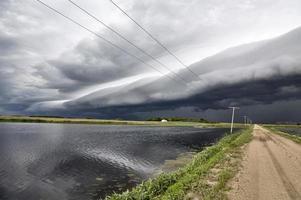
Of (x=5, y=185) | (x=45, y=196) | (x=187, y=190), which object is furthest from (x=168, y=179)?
(x=5, y=185)

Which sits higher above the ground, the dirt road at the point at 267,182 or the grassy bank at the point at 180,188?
the dirt road at the point at 267,182

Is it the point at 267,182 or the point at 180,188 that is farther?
the point at 267,182

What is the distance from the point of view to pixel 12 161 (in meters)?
38.6

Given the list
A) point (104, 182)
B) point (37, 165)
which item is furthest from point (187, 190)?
point (37, 165)

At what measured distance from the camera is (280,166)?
27.0 meters

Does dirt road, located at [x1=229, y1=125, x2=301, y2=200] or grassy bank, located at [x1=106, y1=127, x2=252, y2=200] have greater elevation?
dirt road, located at [x1=229, y1=125, x2=301, y2=200]

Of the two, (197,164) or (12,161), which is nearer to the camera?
(197,164)

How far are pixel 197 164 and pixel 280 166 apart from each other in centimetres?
866

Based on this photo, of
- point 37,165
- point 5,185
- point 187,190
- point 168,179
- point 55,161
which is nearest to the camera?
point 187,190

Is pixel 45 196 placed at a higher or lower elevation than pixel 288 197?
lower

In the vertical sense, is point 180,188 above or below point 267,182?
below

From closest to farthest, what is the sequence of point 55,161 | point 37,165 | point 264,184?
point 264,184 → point 37,165 → point 55,161

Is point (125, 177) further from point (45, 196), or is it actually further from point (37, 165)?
point (37, 165)

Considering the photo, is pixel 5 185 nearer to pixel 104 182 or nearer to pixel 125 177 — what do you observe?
pixel 104 182
